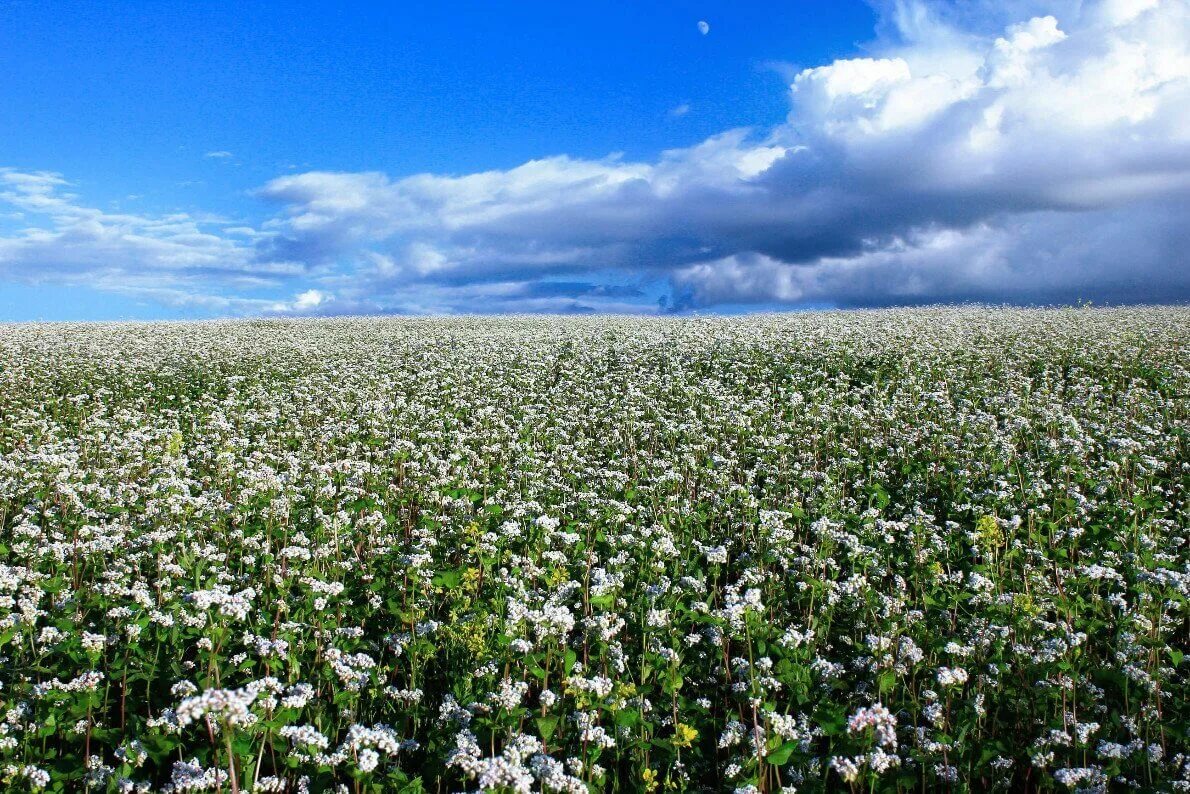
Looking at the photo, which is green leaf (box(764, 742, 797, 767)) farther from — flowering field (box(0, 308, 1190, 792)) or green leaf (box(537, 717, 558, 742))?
green leaf (box(537, 717, 558, 742))

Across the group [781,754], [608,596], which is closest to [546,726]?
[781,754]

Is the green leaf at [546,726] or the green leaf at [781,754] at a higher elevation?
the green leaf at [546,726]

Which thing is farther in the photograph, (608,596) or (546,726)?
(608,596)

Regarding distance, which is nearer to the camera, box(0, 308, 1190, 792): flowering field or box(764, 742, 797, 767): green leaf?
box(764, 742, 797, 767): green leaf

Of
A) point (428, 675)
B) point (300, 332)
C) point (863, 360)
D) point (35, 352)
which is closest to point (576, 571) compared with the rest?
point (428, 675)

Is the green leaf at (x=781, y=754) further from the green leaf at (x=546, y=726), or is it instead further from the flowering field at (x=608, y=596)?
the green leaf at (x=546, y=726)

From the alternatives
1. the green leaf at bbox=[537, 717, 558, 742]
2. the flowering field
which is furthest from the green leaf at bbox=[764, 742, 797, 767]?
the green leaf at bbox=[537, 717, 558, 742]

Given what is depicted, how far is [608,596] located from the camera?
665 cm

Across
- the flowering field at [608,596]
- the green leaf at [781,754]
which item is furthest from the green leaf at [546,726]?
the green leaf at [781,754]

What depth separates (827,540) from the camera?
8656 millimetres

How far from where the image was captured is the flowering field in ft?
16.6

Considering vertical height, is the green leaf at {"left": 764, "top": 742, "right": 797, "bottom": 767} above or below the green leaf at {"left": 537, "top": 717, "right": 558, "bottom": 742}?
below

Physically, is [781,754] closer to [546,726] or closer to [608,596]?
[546,726]

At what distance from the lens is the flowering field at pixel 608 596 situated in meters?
5.07
